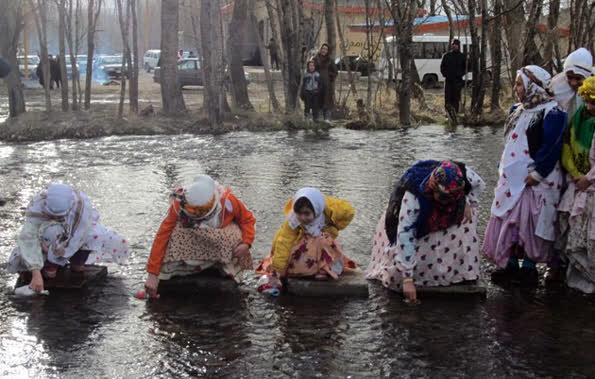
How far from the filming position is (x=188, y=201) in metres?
4.88

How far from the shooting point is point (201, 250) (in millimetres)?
5086

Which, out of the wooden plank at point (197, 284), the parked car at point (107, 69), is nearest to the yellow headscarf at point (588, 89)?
the wooden plank at point (197, 284)

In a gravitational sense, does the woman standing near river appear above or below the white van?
below

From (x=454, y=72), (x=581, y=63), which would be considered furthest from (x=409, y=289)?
(x=454, y=72)

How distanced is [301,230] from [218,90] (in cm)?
1074

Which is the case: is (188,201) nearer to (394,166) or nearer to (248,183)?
(248,183)

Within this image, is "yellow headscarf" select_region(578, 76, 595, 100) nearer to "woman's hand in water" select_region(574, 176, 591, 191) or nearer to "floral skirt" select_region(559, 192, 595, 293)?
"woman's hand in water" select_region(574, 176, 591, 191)

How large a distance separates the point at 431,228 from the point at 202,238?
149 cm

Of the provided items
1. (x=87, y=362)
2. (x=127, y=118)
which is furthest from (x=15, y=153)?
(x=87, y=362)

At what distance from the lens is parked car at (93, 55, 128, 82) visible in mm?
37469

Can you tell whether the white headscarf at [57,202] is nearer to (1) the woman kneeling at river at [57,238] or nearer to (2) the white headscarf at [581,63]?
(1) the woman kneeling at river at [57,238]

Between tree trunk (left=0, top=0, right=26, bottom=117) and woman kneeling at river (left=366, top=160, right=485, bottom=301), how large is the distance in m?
13.7

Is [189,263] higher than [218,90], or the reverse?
[218,90]

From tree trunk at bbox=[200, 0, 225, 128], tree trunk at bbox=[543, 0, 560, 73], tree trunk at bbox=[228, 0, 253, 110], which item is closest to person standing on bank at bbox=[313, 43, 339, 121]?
tree trunk at bbox=[200, 0, 225, 128]
